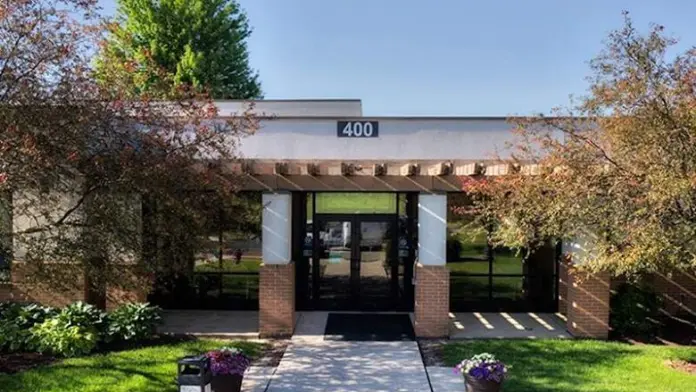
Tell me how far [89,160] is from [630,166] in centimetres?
712

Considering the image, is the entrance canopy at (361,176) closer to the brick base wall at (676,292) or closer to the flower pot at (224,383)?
the flower pot at (224,383)

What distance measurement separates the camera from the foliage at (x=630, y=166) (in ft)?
23.4

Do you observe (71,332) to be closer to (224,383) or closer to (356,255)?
(224,383)

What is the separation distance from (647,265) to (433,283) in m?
4.04

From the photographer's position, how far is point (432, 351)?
396 inches

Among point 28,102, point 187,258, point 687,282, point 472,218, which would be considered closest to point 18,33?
point 28,102

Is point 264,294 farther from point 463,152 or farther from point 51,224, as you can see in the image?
point 463,152

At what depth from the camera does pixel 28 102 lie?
655cm

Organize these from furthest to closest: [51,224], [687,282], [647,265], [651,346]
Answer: [687,282] < [651,346] < [647,265] < [51,224]

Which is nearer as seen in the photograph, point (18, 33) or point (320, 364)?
point (18, 33)

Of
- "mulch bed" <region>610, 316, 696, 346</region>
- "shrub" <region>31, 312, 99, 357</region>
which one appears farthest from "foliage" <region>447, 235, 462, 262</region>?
"shrub" <region>31, 312, 99, 357</region>

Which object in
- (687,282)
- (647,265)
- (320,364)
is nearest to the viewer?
(647,265)

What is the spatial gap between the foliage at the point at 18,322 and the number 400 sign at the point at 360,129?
24.0ft

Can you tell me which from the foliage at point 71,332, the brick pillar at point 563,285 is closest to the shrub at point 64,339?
the foliage at point 71,332
